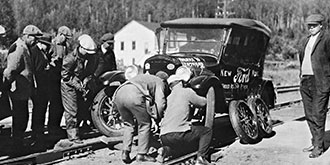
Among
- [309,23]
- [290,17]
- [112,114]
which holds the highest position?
[290,17]

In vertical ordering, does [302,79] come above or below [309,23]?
below

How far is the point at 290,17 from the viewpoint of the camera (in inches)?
3807

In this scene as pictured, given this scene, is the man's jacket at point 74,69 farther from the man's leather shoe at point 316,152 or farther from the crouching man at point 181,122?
the man's leather shoe at point 316,152

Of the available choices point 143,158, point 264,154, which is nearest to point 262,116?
point 264,154

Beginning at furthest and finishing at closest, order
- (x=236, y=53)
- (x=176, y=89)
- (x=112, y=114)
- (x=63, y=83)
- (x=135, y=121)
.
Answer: (x=236, y=53) → (x=112, y=114) → (x=63, y=83) → (x=135, y=121) → (x=176, y=89)

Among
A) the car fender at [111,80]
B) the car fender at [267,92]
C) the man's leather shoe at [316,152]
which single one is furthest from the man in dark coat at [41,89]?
the car fender at [267,92]

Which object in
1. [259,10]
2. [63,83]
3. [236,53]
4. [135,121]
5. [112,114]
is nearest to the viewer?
[135,121]

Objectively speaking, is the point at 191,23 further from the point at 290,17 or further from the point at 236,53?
the point at 290,17

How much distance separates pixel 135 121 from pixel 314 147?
114 inches

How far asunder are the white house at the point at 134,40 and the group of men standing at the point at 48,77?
60.6 metres

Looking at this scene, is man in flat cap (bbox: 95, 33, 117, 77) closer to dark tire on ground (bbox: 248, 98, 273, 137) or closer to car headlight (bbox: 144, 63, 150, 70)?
car headlight (bbox: 144, 63, 150, 70)

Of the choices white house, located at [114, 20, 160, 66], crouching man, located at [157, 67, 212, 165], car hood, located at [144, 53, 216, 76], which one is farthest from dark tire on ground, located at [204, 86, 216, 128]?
white house, located at [114, 20, 160, 66]

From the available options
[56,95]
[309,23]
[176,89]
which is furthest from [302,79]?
[56,95]

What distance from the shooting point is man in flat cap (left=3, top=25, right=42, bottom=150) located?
7949mm
